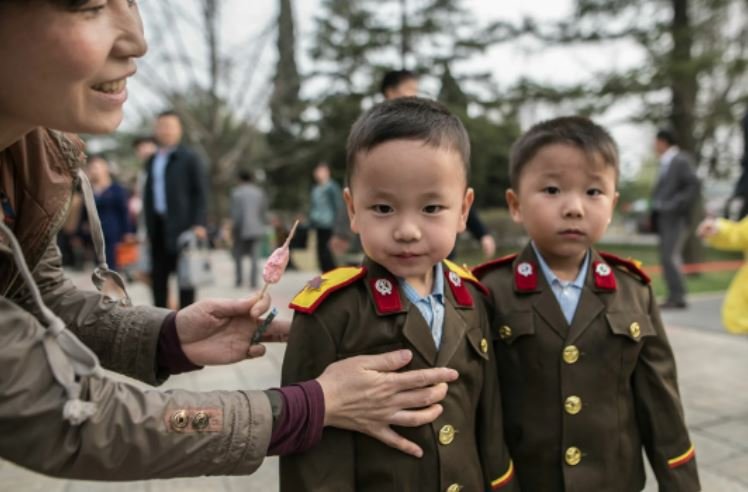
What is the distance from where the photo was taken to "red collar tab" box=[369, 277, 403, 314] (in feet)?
4.55

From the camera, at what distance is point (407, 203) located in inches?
52.8

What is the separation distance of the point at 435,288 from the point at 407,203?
27cm

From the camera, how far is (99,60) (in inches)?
40.5

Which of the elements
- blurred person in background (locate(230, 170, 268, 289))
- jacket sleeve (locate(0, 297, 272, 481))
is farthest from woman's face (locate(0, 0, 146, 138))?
blurred person in background (locate(230, 170, 268, 289))

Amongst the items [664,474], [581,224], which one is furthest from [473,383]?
[664,474]

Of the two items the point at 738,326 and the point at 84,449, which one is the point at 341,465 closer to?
the point at 84,449

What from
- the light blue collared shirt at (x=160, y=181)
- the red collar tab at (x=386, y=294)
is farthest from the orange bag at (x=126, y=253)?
the red collar tab at (x=386, y=294)

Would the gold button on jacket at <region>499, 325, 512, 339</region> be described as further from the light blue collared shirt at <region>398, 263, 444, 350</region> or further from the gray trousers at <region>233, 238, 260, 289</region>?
the gray trousers at <region>233, 238, 260, 289</region>

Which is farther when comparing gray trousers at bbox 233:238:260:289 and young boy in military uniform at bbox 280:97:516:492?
gray trousers at bbox 233:238:260:289

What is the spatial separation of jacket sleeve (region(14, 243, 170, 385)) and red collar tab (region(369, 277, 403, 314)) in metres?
0.65

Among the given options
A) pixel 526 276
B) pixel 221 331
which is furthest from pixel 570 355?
pixel 221 331

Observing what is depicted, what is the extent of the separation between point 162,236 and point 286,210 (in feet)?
54.1

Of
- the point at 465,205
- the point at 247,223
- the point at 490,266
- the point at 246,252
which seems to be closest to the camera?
the point at 465,205

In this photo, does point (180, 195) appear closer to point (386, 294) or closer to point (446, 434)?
point (386, 294)
